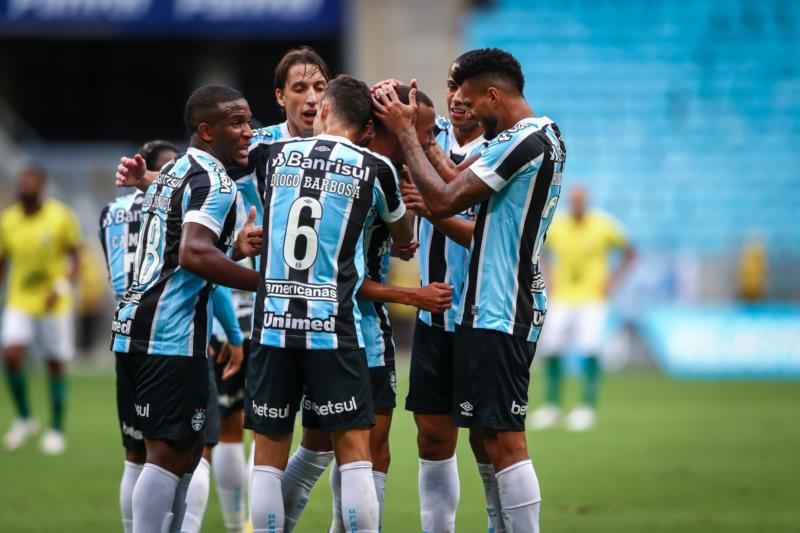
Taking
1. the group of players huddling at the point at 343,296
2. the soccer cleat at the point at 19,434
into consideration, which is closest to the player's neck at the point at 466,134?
the group of players huddling at the point at 343,296

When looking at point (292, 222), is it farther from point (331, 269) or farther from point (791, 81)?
point (791, 81)

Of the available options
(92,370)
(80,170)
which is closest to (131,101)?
(80,170)

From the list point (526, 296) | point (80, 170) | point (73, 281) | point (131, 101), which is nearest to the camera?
point (526, 296)

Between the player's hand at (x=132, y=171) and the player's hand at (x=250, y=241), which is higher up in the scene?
the player's hand at (x=132, y=171)

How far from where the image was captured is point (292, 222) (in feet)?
18.1

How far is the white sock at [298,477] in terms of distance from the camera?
6102mm

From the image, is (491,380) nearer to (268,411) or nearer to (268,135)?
(268,411)

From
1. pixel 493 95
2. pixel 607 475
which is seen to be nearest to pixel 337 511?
pixel 493 95

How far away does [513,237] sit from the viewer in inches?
233

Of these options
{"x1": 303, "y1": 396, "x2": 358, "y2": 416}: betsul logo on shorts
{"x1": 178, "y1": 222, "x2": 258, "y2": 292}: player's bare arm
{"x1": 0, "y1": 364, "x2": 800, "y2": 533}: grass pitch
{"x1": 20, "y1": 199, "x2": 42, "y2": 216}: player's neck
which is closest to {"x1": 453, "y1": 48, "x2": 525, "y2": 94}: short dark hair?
{"x1": 178, "y1": 222, "x2": 258, "y2": 292}: player's bare arm

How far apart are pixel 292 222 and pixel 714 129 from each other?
2010cm

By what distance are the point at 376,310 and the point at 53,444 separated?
635cm

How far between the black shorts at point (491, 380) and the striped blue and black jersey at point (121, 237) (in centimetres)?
204

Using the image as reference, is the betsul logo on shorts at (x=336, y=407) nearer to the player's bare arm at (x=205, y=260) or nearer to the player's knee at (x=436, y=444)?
the player's bare arm at (x=205, y=260)
